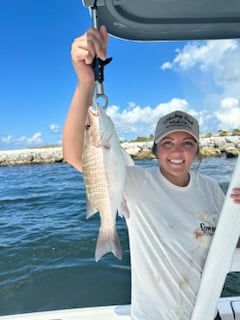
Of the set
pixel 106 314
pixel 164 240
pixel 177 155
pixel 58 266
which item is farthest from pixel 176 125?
pixel 58 266

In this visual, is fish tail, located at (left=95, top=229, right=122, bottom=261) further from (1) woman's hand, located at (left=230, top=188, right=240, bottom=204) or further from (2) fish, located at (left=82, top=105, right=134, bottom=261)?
(1) woman's hand, located at (left=230, top=188, right=240, bottom=204)

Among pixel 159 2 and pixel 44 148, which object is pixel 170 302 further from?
pixel 44 148

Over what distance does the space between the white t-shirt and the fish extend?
0.75ft

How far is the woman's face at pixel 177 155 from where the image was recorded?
1514 millimetres

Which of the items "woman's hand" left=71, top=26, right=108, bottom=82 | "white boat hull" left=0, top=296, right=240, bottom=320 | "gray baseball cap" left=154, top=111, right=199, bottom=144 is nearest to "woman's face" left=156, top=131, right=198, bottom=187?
"gray baseball cap" left=154, top=111, right=199, bottom=144

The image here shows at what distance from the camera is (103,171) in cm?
111

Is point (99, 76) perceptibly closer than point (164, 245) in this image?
Yes

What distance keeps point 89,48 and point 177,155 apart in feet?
1.88

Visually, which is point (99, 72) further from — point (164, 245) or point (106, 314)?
point (106, 314)

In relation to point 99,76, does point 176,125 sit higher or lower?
lower

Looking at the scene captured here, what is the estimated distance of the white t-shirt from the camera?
1396 millimetres

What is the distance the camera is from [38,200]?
1169cm

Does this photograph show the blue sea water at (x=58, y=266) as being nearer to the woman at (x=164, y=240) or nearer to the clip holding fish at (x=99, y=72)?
the woman at (x=164, y=240)

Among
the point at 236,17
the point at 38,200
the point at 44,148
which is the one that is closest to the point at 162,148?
the point at 236,17
